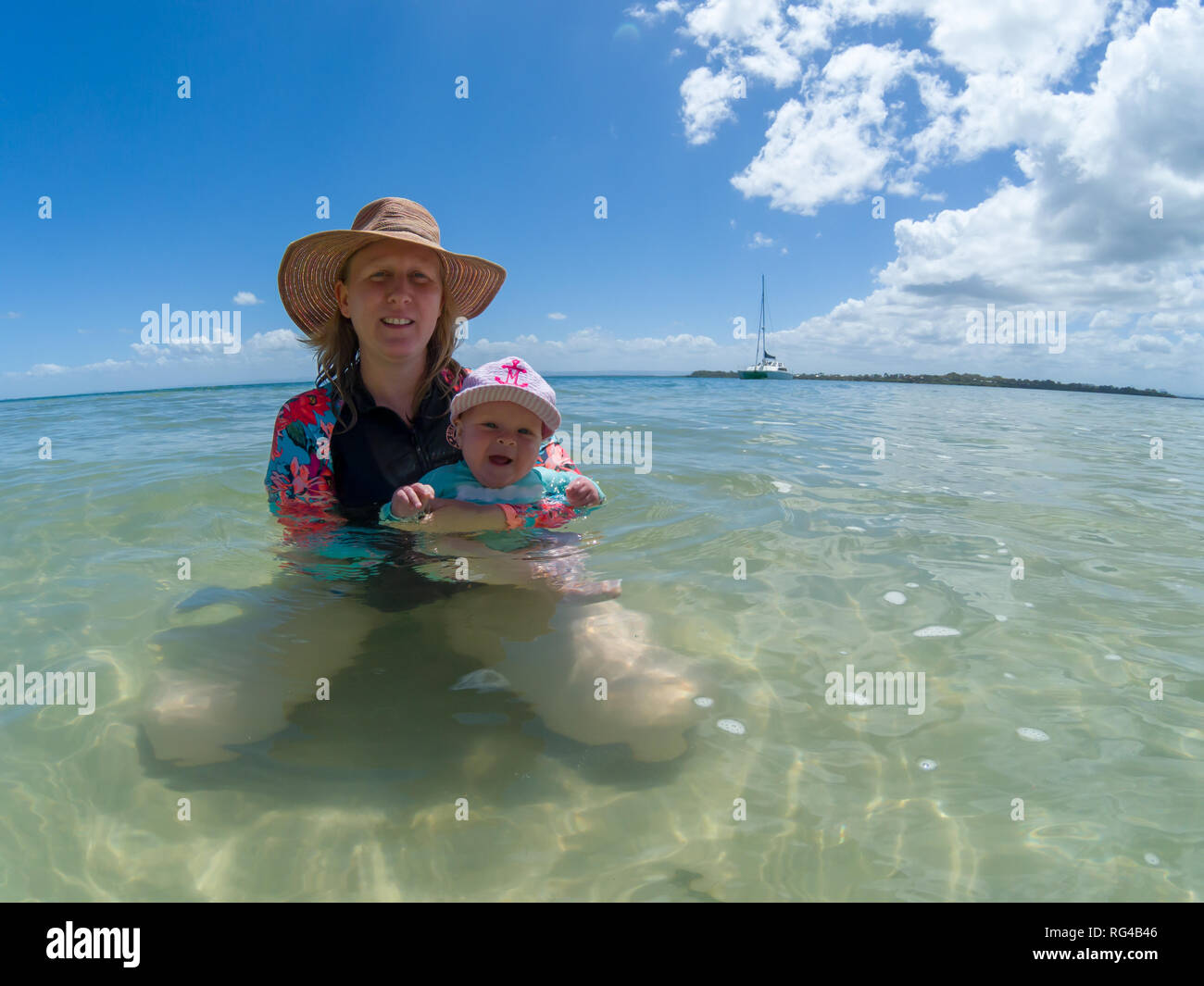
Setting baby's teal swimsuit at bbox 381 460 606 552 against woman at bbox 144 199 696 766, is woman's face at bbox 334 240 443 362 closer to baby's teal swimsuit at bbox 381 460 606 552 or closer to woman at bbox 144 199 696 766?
woman at bbox 144 199 696 766

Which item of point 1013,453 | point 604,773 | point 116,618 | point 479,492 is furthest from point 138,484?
point 1013,453

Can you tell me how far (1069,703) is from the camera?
2811mm

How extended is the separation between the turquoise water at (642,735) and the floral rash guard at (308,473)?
248mm

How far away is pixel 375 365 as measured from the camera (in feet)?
13.1

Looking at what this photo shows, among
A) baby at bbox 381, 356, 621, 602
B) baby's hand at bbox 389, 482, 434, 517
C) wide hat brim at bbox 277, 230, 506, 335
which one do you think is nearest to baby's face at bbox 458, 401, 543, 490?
baby at bbox 381, 356, 621, 602

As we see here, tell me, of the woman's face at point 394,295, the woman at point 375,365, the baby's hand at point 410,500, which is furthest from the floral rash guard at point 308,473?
the baby's hand at point 410,500

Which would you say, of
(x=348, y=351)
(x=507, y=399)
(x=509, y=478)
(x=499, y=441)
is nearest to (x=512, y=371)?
(x=507, y=399)

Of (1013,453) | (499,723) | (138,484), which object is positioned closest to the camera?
(499,723)

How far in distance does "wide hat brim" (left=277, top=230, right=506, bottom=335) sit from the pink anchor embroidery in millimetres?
731

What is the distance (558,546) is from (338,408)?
5.29ft

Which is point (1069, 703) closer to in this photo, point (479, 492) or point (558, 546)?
point (558, 546)

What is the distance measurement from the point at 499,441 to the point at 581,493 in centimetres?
54
